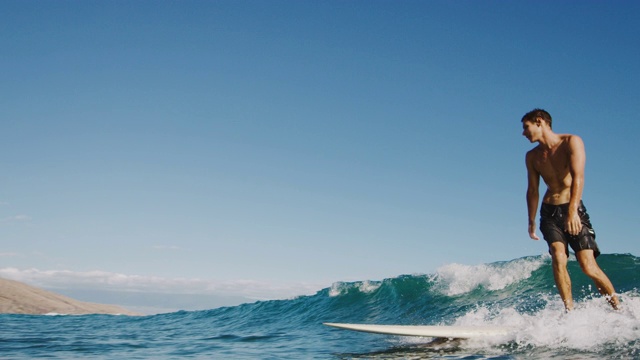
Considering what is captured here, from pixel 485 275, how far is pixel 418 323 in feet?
9.72

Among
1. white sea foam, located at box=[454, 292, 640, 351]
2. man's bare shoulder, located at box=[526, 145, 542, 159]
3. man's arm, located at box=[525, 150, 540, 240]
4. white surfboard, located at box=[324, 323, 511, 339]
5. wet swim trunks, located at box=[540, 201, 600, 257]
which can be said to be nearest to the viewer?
white sea foam, located at box=[454, 292, 640, 351]

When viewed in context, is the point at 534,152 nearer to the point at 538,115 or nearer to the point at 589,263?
the point at 538,115

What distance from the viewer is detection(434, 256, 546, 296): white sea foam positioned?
10.6 metres

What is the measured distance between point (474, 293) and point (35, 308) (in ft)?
52.4

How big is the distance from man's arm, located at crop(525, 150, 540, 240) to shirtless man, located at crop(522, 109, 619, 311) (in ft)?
0.35

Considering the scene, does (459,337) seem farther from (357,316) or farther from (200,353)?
(357,316)

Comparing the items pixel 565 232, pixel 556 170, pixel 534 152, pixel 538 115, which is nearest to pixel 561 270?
pixel 565 232

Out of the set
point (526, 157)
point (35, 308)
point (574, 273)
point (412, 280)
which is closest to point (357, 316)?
point (412, 280)

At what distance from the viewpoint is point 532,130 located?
5.37 meters

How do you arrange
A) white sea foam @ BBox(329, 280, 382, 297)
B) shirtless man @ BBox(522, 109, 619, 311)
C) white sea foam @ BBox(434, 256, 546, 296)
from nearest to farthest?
shirtless man @ BBox(522, 109, 619, 311) → white sea foam @ BBox(434, 256, 546, 296) → white sea foam @ BBox(329, 280, 382, 297)

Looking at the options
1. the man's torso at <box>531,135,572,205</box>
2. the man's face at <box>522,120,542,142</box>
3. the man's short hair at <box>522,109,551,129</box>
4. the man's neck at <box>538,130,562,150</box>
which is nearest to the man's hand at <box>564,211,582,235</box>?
the man's torso at <box>531,135,572,205</box>

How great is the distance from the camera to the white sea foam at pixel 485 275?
10570 mm

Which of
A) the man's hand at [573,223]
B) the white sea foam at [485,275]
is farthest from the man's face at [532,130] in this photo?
the white sea foam at [485,275]

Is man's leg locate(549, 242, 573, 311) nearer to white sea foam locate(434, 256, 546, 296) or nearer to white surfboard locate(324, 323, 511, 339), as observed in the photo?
white surfboard locate(324, 323, 511, 339)
